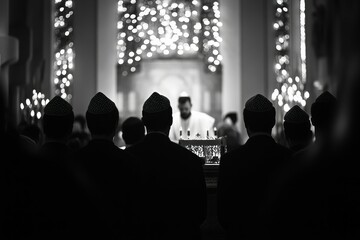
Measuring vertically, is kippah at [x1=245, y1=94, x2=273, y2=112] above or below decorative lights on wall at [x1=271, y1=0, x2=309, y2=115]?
below

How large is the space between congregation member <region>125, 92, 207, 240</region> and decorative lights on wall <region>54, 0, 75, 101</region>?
1519 centimetres

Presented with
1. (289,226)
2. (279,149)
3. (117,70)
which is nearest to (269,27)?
(117,70)

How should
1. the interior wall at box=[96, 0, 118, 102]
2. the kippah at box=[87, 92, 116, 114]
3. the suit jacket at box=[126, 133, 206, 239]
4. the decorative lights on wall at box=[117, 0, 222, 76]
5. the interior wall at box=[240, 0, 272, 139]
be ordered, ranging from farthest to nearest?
the decorative lights on wall at box=[117, 0, 222, 76] → the interior wall at box=[96, 0, 118, 102] → the interior wall at box=[240, 0, 272, 139] → the suit jacket at box=[126, 133, 206, 239] → the kippah at box=[87, 92, 116, 114]

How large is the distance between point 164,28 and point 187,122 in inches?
418

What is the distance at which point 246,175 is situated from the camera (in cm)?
480

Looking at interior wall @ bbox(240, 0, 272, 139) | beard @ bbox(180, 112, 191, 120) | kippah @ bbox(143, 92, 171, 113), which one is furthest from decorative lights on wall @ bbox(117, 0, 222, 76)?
kippah @ bbox(143, 92, 171, 113)

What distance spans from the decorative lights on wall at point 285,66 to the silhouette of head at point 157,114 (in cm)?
1158

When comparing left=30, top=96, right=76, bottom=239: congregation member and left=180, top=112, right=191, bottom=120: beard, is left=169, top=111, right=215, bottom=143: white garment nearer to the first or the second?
left=180, top=112, right=191, bottom=120: beard

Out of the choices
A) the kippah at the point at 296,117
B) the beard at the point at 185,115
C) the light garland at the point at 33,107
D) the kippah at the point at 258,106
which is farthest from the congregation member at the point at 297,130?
the light garland at the point at 33,107

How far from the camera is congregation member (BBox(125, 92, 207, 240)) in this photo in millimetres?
5055

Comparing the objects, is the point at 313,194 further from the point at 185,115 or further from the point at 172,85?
the point at 172,85

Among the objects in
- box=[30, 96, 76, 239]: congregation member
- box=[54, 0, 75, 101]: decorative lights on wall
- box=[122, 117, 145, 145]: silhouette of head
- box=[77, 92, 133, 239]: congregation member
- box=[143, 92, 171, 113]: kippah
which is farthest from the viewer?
box=[54, 0, 75, 101]: decorative lights on wall

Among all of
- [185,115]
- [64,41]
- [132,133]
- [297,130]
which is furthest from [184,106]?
[64,41]

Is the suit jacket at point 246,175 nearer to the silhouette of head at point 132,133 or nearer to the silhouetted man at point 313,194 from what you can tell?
the silhouette of head at point 132,133
